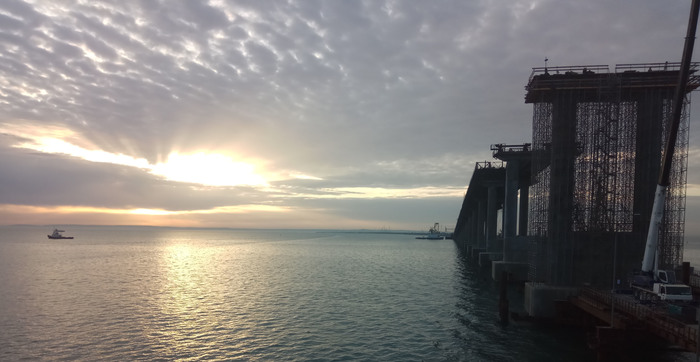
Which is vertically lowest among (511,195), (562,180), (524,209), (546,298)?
(546,298)

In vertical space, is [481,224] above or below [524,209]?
below

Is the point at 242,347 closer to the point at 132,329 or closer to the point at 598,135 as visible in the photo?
the point at 132,329

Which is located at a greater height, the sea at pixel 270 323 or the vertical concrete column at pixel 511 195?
the vertical concrete column at pixel 511 195

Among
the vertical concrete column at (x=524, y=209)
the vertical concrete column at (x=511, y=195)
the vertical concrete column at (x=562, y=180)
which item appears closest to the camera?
the vertical concrete column at (x=562, y=180)

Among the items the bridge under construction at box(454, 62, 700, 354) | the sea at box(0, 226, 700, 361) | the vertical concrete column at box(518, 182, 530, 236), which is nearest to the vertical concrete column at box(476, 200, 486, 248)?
the vertical concrete column at box(518, 182, 530, 236)

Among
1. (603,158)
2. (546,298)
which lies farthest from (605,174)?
(546,298)

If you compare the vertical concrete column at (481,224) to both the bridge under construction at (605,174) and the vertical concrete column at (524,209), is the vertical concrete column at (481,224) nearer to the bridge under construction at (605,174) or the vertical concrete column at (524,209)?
the vertical concrete column at (524,209)

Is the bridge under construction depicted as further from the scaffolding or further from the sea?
the sea

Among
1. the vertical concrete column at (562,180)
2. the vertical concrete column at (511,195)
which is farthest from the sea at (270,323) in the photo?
the vertical concrete column at (511,195)

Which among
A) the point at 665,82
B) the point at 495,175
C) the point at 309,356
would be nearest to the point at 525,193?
the point at 495,175

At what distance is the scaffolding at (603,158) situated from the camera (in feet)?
135

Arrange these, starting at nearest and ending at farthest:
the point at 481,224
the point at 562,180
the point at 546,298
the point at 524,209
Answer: the point at 546,298 → the point at 562,180 → the point at 524,209 → the point at 481,224

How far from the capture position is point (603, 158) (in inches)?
1639

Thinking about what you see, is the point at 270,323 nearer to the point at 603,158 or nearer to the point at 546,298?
the point at 546,298
